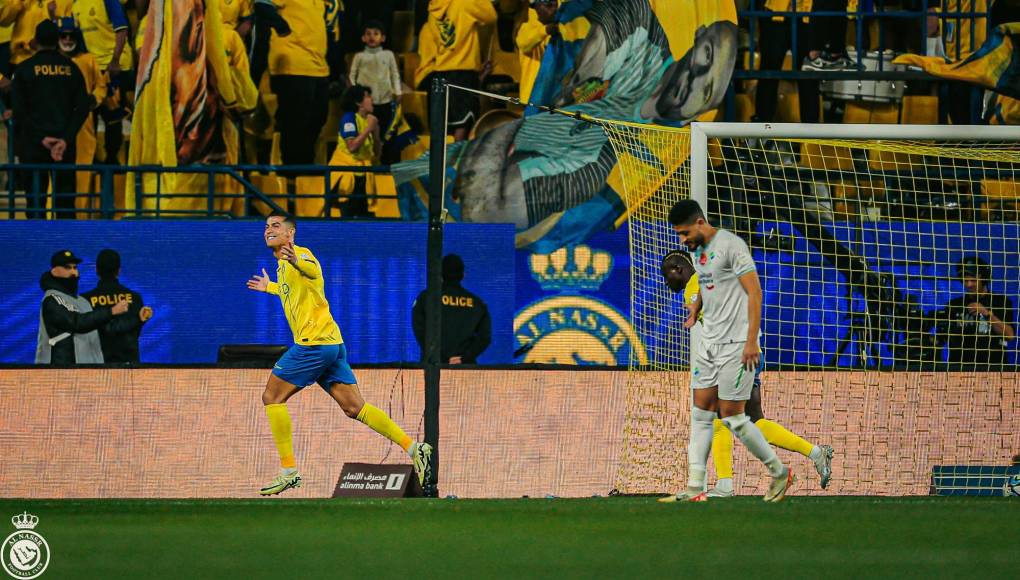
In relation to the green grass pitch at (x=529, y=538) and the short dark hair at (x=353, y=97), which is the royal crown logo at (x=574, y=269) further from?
the green grass pitch at (x=529, y=538)

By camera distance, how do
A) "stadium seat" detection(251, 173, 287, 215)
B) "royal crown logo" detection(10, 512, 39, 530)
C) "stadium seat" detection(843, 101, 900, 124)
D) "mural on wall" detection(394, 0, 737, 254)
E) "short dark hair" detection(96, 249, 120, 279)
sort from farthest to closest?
"stadium seat" detection(251, 173, 287, 215), "stadium seat" detection(843, 101, 900, 124), "mural on wall" detection(394, 0, 737, 254), "short dark hair" detection(96, 249, 120, 279), "royal crown logo" detection(10, 512, 39, 530)

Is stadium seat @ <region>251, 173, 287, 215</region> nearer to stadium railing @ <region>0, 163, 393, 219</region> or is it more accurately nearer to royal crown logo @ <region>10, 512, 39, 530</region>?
stadium railing @ <region>0, 163, 393, 219</region>

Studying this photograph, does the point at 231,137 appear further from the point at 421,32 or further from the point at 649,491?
the point at 649,491

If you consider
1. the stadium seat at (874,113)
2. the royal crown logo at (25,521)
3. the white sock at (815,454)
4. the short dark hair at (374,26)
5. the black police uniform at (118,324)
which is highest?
the short dark hair at (374,26)

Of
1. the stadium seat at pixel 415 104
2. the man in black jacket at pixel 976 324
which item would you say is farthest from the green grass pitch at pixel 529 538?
the stadium seat at pixel 415 104

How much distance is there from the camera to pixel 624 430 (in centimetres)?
1192

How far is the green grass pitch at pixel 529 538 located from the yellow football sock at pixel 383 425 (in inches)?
37.0

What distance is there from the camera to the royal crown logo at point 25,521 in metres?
8.37

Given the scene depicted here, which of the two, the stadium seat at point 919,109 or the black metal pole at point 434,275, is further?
the stadium seat at point 919,109

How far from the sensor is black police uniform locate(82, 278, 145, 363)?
14.5 meters

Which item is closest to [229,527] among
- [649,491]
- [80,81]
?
[649,491]
